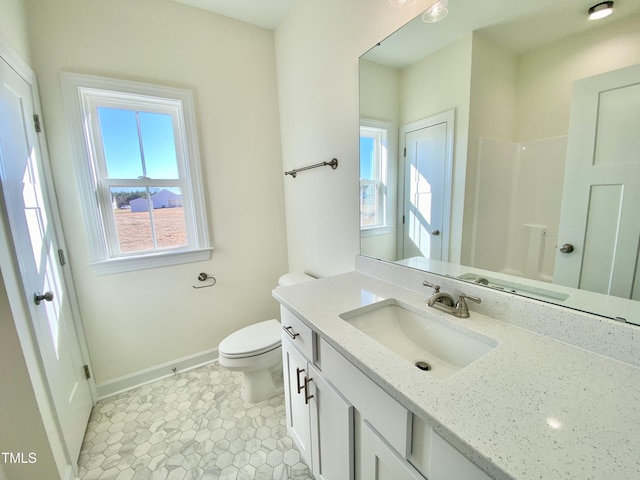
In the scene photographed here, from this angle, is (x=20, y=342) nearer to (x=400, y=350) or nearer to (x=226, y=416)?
(x=226, y=416)

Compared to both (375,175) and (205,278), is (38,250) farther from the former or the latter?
(375,175)

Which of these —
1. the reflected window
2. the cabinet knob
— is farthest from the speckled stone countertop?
the reflected window

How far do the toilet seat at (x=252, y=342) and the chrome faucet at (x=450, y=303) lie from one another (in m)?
1.06

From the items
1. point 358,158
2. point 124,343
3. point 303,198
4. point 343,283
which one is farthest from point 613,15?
point 124,343

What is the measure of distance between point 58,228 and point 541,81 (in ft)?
7.85

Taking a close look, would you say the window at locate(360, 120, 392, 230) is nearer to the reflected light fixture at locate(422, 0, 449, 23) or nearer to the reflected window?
the reflected window

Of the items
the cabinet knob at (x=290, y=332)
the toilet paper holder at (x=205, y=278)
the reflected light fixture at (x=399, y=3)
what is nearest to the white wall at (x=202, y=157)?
the toilet paper holder at (x=205, y=278)

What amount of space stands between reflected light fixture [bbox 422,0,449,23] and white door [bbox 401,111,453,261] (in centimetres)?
36

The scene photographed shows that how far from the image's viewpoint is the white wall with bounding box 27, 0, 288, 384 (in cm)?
153

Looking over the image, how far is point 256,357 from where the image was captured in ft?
5.18

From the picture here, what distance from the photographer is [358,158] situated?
144 cm

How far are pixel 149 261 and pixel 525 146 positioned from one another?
7.20 feet

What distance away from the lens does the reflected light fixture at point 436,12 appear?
0.98 metres

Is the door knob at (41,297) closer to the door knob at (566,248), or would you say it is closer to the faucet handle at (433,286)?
the faucet handle at (433,286)
